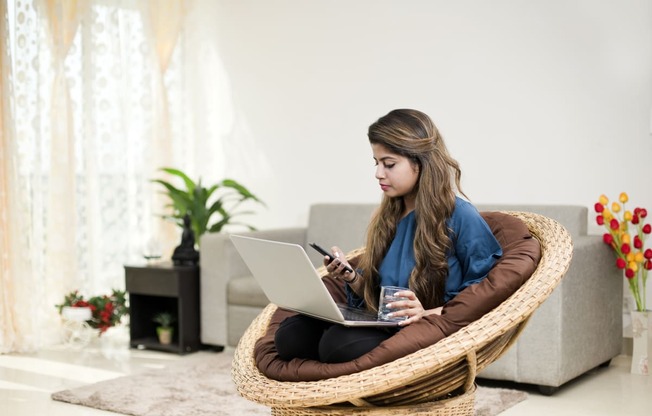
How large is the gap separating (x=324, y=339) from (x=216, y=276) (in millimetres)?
2404

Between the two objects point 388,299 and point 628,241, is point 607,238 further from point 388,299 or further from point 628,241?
point 388,299

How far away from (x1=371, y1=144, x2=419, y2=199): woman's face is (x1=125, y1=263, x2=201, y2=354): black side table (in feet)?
7.88

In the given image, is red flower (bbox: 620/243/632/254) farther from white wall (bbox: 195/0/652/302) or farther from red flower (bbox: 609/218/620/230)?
white wall (bbox: 195/0/652/302)

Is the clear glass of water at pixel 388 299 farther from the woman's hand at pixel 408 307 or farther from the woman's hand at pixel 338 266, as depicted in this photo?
the woman's hand at pixel 338 266

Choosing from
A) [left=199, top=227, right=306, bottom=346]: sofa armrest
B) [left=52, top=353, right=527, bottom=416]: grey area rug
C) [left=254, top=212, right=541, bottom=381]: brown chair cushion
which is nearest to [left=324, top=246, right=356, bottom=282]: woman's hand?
[left=254, top=212, right=541, bottom=381]: brown chair cushion

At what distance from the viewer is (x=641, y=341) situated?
12.4ft

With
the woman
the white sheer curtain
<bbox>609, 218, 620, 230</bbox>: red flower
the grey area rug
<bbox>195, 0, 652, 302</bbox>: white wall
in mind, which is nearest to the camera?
the woman

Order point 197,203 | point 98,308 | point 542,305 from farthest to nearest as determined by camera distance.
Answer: point 197,203 → point 98,308 → point 542,305

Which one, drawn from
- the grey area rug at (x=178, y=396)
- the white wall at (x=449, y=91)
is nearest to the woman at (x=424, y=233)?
the grey area rug at (x=178, y=396)

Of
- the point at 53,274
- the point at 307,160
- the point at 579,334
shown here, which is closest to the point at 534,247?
the point at 579,334

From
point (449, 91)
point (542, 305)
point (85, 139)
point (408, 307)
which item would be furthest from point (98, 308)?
point (408, 307)

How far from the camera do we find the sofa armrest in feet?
14.4

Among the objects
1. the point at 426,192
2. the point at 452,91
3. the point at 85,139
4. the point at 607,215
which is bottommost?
the point at 607,215

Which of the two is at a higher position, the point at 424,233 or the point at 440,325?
the point at 424,233
